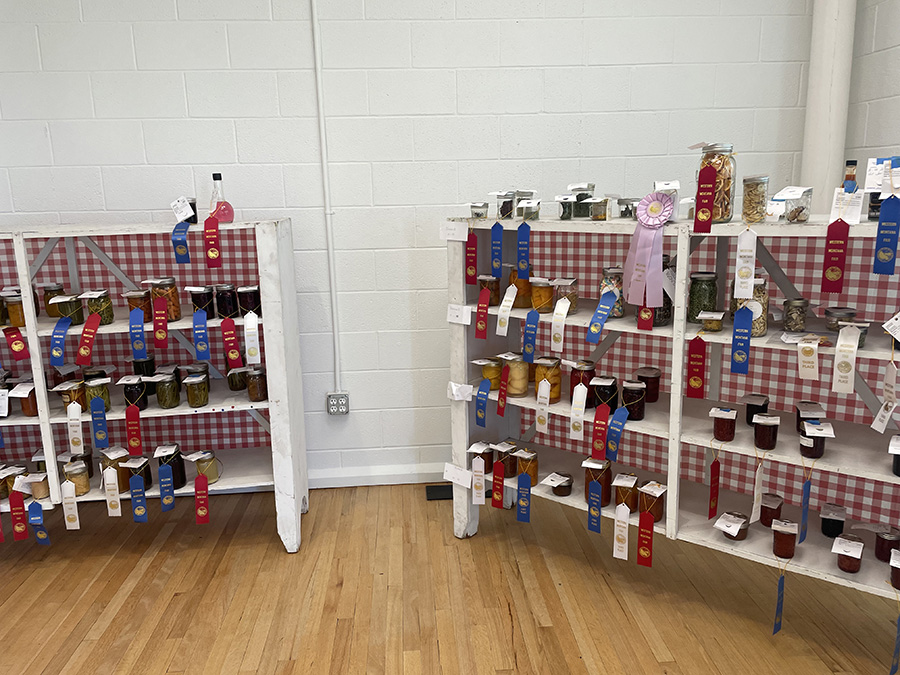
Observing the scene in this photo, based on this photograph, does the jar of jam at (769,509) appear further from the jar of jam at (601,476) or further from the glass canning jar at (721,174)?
the glass canning jar at (721,174)

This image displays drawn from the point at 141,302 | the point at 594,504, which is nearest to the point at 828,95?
the point at 594,504

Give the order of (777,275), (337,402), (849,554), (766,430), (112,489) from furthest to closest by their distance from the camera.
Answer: (337,402), (112,489), (777,275), (766,430), (849,554)

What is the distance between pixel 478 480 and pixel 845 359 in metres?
1.48

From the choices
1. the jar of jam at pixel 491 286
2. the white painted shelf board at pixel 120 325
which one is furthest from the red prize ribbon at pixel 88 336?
the jar of jam at pixel 491 286

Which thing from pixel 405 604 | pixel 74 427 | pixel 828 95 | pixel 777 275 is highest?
pixel 828 95

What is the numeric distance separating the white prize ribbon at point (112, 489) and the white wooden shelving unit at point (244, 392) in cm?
5

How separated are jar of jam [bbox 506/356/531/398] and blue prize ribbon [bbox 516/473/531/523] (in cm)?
33

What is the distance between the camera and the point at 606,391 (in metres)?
2.66

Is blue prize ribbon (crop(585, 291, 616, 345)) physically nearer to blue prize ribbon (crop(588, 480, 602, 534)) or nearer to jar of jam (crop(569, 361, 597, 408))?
jar of jam (crop(569, 361, 597, 408))

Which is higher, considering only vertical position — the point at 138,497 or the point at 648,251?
the point at 648,251

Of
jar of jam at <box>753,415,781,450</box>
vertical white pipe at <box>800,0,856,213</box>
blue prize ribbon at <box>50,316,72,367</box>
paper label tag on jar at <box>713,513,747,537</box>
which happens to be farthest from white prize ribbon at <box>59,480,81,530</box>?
vertical white pipe at <box>800,0,856,213</box>

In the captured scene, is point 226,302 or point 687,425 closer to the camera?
point 687,425

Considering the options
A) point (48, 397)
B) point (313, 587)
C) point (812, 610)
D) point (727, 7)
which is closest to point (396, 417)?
point (313, 587)

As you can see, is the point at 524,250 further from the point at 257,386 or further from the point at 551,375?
the point at 257,386
